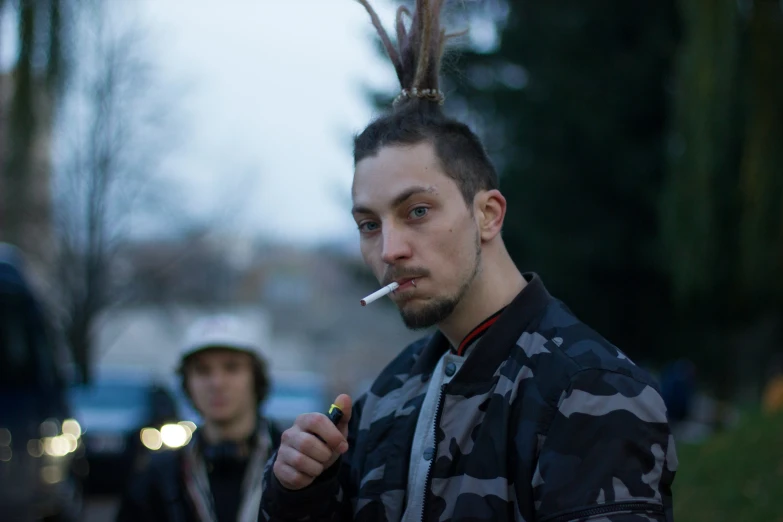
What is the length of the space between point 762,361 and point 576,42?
375 inches

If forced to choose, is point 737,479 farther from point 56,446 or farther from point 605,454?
point 605,454

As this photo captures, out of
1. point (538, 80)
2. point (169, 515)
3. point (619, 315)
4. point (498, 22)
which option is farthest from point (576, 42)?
point (169, 515)

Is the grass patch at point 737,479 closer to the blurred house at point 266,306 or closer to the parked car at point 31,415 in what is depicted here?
the blurred house at point 266,306

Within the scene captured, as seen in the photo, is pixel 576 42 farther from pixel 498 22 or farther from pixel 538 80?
pixel 498 22

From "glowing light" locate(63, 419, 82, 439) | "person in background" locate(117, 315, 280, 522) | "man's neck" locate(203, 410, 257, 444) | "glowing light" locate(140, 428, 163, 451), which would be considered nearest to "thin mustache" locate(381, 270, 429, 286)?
"person in background" locate(117, 315, 280, 522)

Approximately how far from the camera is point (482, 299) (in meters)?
2.09

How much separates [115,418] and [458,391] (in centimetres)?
1282

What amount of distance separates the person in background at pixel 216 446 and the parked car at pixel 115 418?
9082mm

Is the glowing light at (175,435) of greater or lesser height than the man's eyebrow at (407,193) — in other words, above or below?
below

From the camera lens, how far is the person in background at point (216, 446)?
332 cm

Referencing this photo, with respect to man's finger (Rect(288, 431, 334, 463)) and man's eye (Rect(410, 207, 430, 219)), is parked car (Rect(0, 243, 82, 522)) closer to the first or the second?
man's finger (Rect(288, 431, 334, 463))

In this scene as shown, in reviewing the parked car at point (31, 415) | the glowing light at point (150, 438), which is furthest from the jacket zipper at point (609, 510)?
the glowing light at point (150, 438)

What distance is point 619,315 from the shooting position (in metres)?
16.6

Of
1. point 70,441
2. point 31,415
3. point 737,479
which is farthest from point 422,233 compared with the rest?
point 70,441
